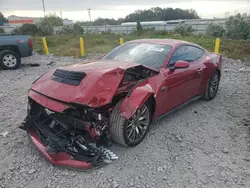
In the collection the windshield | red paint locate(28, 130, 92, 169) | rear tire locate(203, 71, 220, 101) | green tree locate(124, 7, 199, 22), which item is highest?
green tree locate(124, 7, 199, 22)

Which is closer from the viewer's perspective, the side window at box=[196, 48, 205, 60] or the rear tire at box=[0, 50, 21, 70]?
the side window at box=[196, 48, 205, 60]

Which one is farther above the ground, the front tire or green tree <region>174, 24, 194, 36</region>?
green tree <region>174, 24, 194, 36</region>

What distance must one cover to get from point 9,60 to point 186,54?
24.2 ft

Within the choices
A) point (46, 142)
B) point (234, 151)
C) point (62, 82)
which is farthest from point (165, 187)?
point (62, 82)

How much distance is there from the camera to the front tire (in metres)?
3.44

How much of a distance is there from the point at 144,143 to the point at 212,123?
5.08 feet

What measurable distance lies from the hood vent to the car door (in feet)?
4.23

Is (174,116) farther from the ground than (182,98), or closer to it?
closer to it

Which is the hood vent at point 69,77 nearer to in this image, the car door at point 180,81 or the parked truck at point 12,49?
the car door at point 180,81

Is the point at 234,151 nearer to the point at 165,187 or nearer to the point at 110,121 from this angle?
the point at 165,187

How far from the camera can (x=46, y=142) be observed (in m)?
3.41

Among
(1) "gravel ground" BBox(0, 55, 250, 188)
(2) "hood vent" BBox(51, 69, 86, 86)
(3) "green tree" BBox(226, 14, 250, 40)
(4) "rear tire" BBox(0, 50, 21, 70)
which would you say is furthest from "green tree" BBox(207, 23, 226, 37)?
(2) "hood vent" BBox(51, 69, 86, 86)

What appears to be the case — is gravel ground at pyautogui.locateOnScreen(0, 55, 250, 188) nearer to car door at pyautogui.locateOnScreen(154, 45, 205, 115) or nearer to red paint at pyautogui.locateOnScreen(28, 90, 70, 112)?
car door at pyautogui.locateOnScreen(154, 45, 205, 115)

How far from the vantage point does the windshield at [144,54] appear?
4389 millimetres
